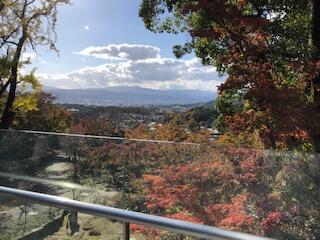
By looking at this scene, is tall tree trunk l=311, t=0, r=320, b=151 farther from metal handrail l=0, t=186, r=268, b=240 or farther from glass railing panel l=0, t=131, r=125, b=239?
metal handrail l=0, t=186, r=268, b=240

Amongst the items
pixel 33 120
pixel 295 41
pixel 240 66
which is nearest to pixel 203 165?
pixel 240 66

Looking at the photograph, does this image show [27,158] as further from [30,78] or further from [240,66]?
[30,78]

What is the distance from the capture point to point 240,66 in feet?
33.2

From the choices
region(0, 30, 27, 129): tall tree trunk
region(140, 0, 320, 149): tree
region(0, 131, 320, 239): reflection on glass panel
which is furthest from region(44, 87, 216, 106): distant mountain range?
region(0, 131, 320, 239): reflection on glass panel

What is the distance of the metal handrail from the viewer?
1774mm

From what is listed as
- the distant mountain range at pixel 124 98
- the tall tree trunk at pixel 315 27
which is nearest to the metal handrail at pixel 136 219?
the tall tree trunk at pixel 315 27

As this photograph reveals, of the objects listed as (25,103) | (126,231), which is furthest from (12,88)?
(126,231)

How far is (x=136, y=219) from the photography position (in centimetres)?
201

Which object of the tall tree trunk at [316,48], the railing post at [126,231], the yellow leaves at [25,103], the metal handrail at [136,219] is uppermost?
the tall tree trunk at [316,48]

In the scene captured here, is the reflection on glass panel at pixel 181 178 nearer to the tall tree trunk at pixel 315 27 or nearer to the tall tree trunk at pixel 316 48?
the tall tree trunk at pixel 316 48

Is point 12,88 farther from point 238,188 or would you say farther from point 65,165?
point 238,188

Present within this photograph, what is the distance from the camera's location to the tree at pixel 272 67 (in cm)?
890

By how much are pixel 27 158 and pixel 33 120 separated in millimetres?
14840

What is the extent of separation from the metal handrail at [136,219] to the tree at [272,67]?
271 inches
